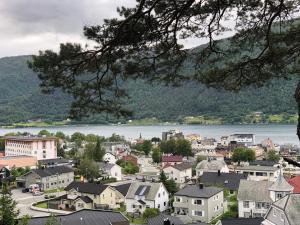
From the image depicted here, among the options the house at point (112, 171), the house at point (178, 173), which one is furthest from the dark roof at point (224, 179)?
the house at point (112, 171)

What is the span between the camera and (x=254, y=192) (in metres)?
26.6

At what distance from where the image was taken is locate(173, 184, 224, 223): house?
2656 cm

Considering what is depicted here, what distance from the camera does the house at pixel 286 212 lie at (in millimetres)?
17562

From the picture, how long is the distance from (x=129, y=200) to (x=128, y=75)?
22474 millimetres

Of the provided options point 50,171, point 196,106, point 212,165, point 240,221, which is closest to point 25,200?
point 50,171

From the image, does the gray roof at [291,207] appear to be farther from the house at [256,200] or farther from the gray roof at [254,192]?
the gray roof at [254,192]

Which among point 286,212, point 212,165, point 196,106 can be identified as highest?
point 196,106

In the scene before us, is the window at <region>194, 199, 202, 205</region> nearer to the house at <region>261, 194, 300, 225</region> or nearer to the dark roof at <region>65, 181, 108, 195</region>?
the dark roof at <region>65, 181, 108, 195</region>

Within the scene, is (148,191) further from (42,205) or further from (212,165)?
(212,165)

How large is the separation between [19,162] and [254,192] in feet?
107

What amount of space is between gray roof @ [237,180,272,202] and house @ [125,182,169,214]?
5.75 metres

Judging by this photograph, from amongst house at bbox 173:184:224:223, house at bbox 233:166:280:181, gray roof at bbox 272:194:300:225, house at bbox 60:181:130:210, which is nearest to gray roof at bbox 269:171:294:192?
house at bbox 173:184:224:223

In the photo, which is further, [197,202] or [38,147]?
[38,147]

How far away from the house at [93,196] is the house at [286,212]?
14344 millimetres
